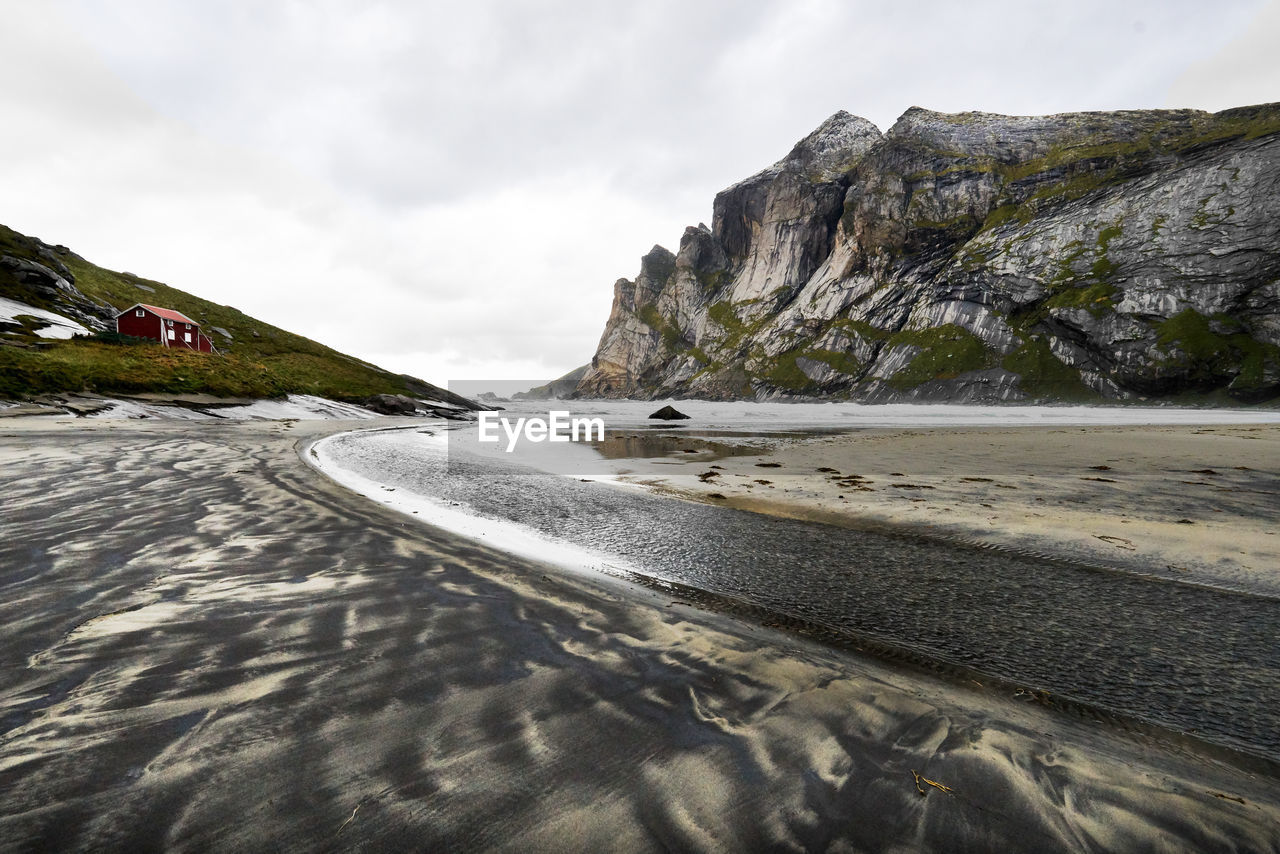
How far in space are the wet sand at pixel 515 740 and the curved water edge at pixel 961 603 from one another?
0.46 m

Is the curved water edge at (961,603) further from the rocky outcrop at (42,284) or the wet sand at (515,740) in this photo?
the rocky outcrop at (42,284)

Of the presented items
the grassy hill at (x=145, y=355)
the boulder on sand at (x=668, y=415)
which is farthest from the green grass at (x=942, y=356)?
the grassy hill at (x=145, y=355)

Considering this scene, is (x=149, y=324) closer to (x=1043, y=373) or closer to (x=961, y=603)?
(x=961, y=603)

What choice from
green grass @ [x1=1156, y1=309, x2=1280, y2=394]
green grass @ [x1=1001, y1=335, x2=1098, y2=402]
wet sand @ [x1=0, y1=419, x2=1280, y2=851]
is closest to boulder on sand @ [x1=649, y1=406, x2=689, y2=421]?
wet sand @ [x1=0, y1=419, x2=1280, y2=851]

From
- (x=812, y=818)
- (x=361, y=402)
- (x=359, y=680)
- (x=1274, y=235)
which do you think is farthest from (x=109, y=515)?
(x=1274, y=235)

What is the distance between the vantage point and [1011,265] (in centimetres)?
10056

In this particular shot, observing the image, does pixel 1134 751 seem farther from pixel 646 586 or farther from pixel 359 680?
pixel 359 680

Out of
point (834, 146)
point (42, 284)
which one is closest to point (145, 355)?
point (42, 284)

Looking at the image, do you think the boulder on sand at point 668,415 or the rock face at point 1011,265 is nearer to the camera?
the boulder on sand at point 668,415

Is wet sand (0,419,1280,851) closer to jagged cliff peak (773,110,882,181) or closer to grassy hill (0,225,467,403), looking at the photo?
grassy hill (0,225,467,403)

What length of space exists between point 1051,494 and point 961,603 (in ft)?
22.6

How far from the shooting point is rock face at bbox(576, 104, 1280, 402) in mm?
75750

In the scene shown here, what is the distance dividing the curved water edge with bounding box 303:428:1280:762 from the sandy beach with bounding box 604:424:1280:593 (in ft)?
3.15

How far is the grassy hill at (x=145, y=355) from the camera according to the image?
29.7 metres
